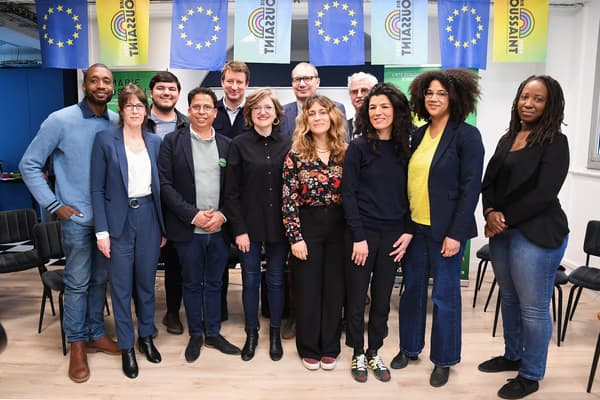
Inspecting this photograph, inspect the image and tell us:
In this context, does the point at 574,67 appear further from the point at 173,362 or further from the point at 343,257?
the point at 173,362

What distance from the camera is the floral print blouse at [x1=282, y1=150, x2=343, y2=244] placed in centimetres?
222

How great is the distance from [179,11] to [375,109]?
2.70m

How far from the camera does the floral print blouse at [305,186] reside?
2.22 metres

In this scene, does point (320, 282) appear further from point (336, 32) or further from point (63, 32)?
point (63, 32)

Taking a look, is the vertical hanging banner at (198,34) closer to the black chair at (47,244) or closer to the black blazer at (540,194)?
the black chair at (47,244)

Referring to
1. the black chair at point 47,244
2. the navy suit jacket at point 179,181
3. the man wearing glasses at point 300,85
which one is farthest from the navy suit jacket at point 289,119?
the black chair at point 47,244

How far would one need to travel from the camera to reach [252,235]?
2432mm

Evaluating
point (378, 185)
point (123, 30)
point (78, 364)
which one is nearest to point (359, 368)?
point (378, 185)

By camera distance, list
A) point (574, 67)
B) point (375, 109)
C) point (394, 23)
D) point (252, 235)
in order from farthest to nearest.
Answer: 1. point (574, 67)
2. point (394, 23)
3. point (252, 235)
4. point (375, 109)

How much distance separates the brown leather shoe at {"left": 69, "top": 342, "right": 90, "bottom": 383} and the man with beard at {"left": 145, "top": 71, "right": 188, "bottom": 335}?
0.64 meters

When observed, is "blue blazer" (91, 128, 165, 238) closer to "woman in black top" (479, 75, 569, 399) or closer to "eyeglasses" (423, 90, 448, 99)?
"eyeglasses" (423, 90, 448, 99)

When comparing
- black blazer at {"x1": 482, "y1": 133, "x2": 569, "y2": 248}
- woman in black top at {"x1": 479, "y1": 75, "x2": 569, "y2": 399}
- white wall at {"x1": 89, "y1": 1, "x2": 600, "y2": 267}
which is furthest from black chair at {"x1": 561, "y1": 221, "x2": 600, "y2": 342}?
white wall at {"x1": 89, "y1": 1, "x2": 600, "y2": 267}

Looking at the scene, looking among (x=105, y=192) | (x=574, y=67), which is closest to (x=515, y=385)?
(x=105, y=192)

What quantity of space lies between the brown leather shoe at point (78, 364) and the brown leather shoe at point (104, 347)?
156mm
